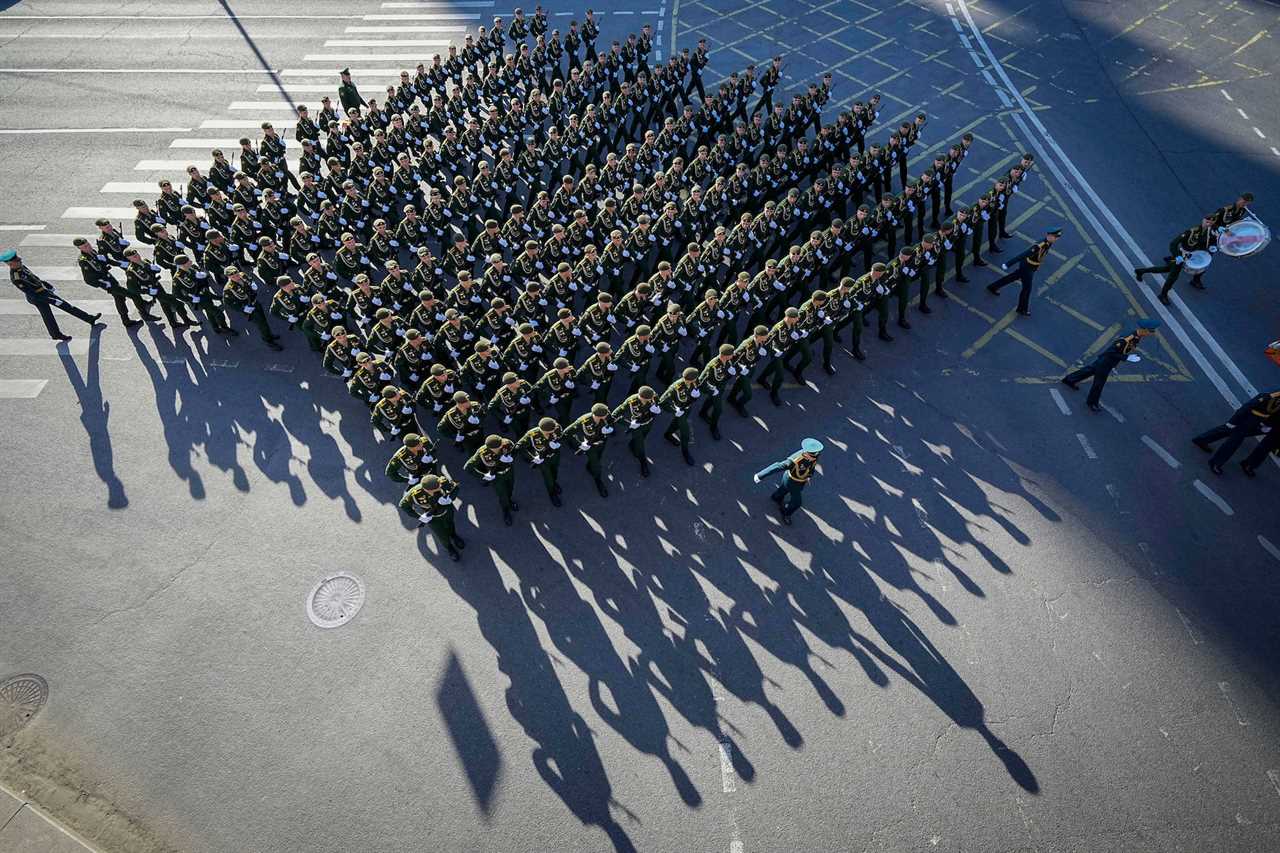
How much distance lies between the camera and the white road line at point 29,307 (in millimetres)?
15195

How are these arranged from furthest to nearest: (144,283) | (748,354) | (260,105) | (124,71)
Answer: (124,71) → (260,105) → (144,283) → (748,354)

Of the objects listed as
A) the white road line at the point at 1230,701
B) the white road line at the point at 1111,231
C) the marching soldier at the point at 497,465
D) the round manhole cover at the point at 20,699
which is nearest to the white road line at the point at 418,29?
the white road line at the point at 1111,231

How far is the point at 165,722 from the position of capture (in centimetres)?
952

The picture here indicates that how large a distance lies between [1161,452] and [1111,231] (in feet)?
24.2

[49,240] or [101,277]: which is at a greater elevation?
[101,277]

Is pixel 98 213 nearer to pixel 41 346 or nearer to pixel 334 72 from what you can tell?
pixel 41 346

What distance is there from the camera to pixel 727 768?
29.8ft

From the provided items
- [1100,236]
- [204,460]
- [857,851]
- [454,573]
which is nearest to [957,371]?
[1100,236]

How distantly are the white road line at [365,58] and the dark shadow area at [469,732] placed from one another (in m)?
22.4

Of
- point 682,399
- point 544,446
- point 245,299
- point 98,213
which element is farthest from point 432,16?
point 544,446

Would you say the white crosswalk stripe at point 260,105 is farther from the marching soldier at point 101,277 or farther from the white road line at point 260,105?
the marching soldier at point 101,277

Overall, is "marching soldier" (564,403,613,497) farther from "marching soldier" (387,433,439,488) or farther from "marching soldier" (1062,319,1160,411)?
"marching soldier" (1062,319,1160,411)

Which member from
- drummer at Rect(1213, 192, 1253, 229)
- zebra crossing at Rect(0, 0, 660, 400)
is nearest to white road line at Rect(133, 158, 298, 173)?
zebra crossing at Rect(0, 0, 660, 400)

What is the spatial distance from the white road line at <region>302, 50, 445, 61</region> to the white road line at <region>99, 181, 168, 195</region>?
28.1 ft
